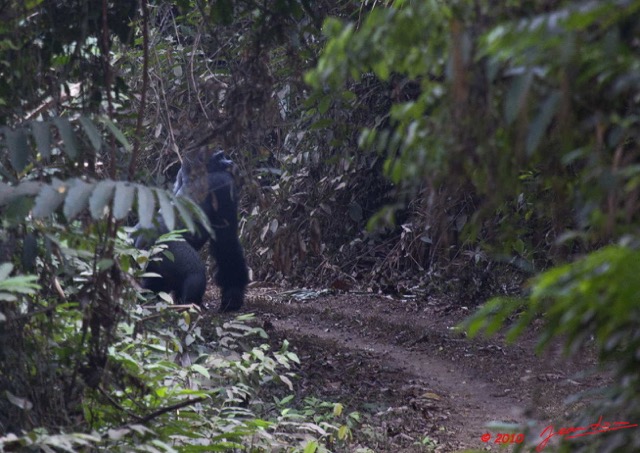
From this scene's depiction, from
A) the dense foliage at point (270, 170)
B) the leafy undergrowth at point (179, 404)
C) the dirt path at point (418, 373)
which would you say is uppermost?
the dense foliage at point (270, 170)

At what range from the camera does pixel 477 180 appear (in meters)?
1.70

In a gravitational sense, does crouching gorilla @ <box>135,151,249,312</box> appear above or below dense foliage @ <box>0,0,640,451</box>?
below

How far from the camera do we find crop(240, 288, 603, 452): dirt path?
15.7 feet

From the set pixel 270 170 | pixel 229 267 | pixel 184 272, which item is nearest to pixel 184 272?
pixel 184 272

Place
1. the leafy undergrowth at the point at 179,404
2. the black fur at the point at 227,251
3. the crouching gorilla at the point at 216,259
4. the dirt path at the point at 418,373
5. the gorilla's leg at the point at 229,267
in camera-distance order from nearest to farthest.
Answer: the leafy undergrowth at the point at 179,404 → the dirt path at the point at 418,373 → the crouching gorilla at the point at 216,259 → the black fur at the point at 227,251 → the gorilla's leg at the point at 229,267

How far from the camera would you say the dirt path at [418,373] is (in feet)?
15.7

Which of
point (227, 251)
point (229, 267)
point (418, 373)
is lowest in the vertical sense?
point (418, 373)

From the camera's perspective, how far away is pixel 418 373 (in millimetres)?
6105

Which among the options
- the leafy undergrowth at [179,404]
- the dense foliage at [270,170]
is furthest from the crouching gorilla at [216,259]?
the leafy undergrowth at [179,404]

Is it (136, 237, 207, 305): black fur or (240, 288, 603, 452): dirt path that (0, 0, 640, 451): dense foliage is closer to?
(240, 288, 603, 452): dirt path

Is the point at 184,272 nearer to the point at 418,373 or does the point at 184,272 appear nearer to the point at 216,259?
the point at 216,259

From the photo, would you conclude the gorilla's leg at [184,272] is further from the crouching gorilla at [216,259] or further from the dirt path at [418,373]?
the dirt path at [418,373]

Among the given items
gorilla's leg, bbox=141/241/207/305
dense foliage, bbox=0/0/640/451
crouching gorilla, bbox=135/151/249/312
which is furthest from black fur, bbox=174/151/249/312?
dense foliage, bbox=0/0/640/451

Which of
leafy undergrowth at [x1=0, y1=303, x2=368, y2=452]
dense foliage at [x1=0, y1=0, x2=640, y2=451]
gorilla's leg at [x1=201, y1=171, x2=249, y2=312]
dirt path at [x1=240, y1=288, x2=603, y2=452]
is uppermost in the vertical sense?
dense foliage at [x1=0, y1=0, x2=640, y2=451]
